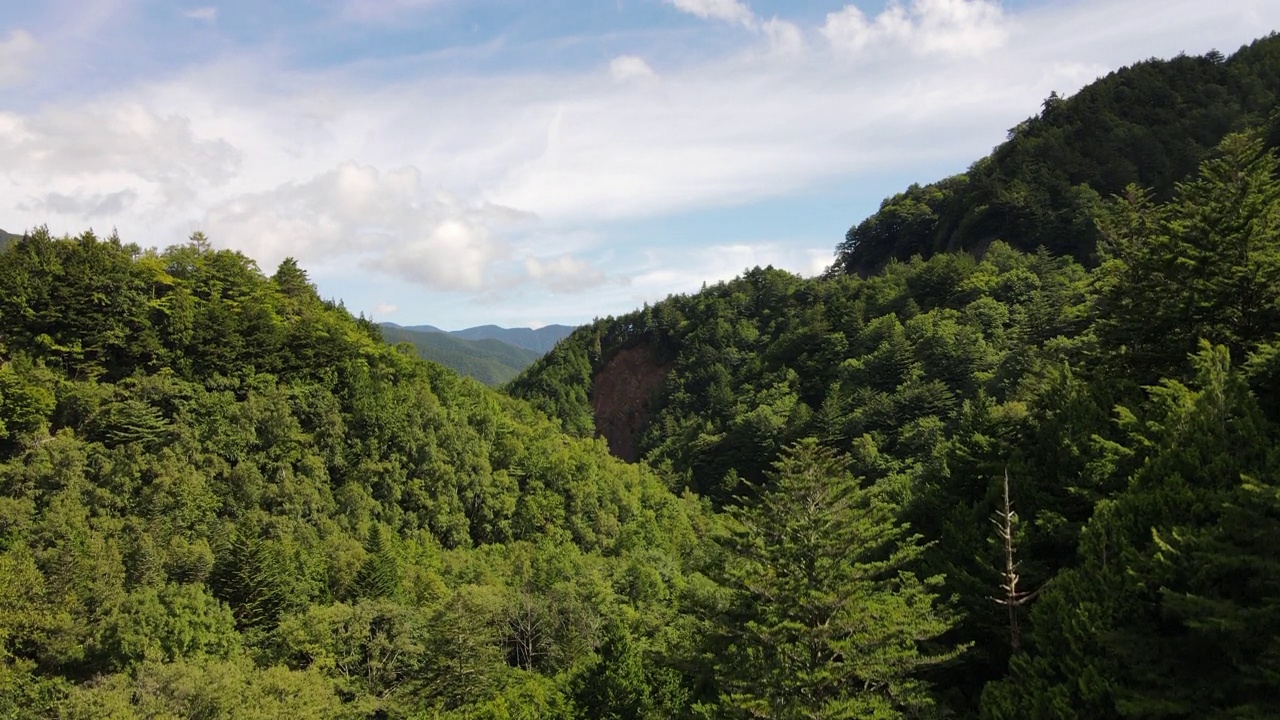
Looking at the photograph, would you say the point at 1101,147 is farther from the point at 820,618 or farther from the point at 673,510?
the point at 820,618

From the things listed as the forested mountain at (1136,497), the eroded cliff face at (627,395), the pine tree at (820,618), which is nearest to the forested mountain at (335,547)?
the pine tree at (820,618)

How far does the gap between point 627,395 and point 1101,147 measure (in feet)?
211

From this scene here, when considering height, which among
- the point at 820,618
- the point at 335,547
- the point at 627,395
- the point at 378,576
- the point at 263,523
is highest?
the point at 627,395

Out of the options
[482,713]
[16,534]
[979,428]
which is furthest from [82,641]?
[979,428]

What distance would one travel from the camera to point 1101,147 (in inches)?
3150

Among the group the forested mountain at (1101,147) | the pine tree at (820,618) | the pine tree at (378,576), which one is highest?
the forested mountain at (1101,147)

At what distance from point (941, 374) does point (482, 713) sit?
4338cm

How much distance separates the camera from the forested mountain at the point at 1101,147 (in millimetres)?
73250

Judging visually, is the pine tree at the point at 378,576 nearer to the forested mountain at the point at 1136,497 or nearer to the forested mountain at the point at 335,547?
the forested mountain at the point at 335,547

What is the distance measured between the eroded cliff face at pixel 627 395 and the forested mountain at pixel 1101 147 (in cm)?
4101

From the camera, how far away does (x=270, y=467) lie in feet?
130

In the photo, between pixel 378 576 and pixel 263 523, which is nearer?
pixel 378 576

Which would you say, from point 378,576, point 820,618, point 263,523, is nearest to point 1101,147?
point 820,618

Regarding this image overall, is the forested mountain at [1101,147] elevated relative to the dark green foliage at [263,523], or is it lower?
elevated
